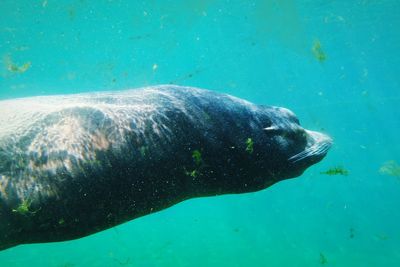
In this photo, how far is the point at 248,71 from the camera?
51.7 metres

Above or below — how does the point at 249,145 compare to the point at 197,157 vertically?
below

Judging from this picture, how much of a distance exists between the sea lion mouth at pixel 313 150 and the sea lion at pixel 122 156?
0.07ft

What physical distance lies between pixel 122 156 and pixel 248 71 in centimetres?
5050

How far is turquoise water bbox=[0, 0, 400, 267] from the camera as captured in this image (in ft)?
90.0

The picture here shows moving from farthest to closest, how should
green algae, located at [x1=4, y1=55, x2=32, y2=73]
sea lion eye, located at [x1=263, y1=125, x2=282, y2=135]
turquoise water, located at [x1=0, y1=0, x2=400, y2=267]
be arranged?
green algae, located at [x1=4, y1=55, x2=32, y2=73] < turquoise water, located at [x1=0, y1=0, x2=400, y2=267] < sea lion eye, located at [x1=263, y1=125, x2=282, y2=135]

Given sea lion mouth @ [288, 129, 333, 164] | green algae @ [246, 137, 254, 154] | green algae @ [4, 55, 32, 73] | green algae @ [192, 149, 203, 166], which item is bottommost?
sea lion mouth @ [288, 129, 333, 164]

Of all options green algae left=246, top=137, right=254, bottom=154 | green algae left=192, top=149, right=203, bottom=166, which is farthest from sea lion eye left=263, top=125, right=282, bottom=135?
green algae left=192, top=149, right=203, bottom=166

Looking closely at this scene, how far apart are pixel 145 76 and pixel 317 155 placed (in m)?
48.6

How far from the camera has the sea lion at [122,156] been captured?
2.48m

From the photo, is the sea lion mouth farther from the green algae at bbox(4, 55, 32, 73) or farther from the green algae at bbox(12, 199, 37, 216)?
the green algae at bbox(4, 55, 32, 73)

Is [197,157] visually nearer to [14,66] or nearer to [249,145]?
[249,145]

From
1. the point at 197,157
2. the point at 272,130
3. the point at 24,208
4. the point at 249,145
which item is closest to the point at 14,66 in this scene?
the point at 272,130

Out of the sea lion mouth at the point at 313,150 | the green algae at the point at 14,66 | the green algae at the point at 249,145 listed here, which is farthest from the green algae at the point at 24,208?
the green algae at the point at 14,66

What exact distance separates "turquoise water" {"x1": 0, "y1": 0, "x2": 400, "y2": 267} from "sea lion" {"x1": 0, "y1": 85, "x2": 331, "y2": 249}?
44.4 ft
